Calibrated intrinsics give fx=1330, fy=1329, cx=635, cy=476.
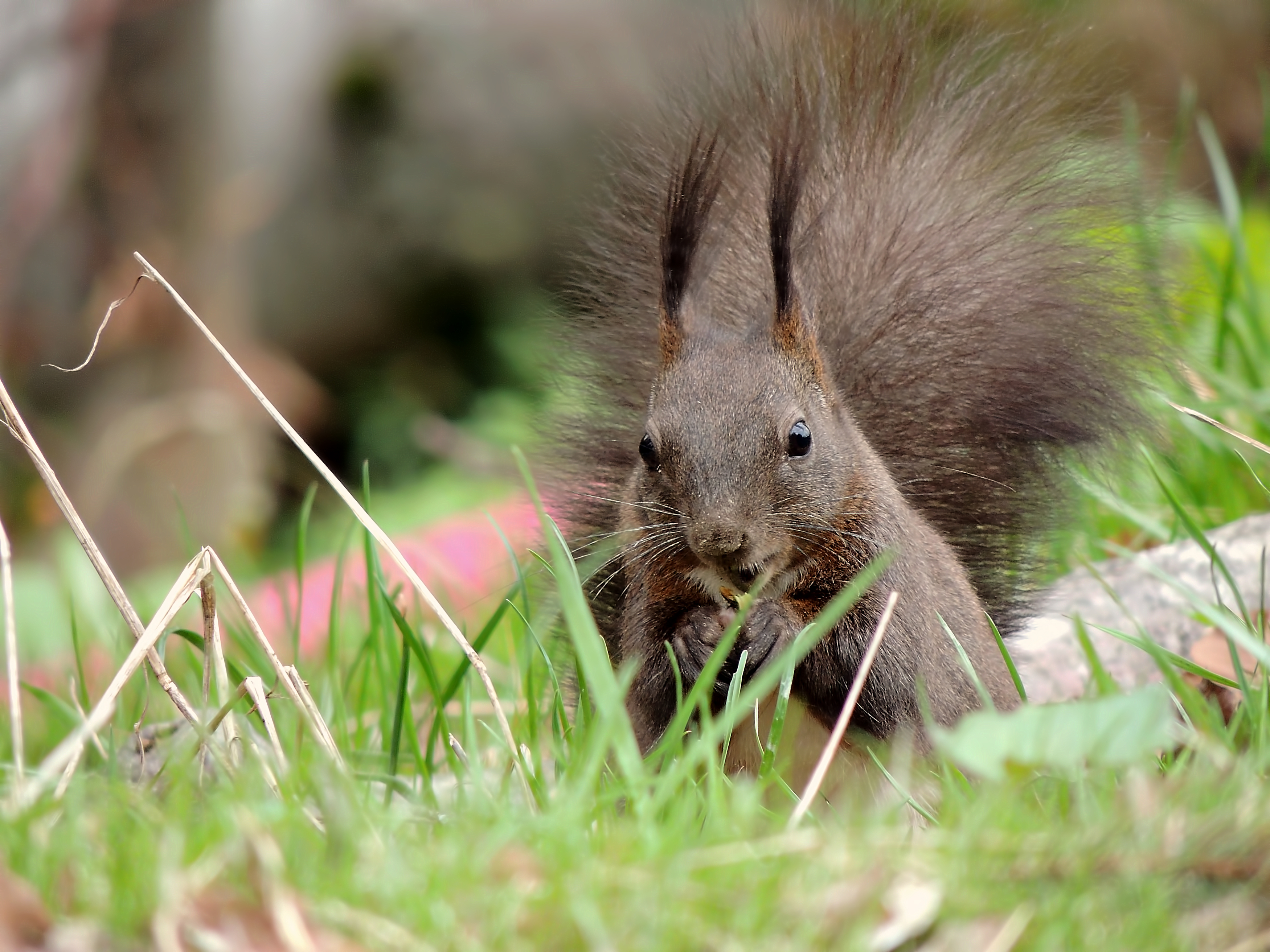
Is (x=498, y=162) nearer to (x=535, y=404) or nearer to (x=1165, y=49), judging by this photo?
(x=1165, y=49)

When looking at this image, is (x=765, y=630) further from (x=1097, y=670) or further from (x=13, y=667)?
(x=13, y=667)

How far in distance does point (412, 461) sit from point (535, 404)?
506 centimetres

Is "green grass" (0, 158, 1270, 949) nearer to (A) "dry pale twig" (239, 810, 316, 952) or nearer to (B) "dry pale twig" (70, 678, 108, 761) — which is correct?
(A) "dry pale twig" (239, 810, 316, 952)

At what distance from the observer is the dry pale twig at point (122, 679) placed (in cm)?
132

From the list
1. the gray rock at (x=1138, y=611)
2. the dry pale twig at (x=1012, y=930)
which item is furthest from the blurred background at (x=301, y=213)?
the dry pale twig at (x=1012, y=930)

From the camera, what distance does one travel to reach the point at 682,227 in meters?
2.21

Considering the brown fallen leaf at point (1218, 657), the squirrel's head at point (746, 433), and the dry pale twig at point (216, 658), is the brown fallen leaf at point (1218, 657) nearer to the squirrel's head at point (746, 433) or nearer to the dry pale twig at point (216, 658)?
the squirrel's head at point (746, 433)

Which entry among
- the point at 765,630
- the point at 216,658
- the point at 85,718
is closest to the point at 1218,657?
the point at 765,630

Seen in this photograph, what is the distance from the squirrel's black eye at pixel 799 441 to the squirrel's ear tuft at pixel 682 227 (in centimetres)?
29

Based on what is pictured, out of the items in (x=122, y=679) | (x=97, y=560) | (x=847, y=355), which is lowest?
(x=122, y=679)

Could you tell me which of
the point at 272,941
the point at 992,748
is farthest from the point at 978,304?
the point at 272,941

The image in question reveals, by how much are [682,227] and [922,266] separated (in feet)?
1.96

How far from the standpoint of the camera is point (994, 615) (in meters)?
2.55

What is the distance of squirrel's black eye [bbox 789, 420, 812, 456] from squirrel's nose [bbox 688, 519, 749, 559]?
19 cm
